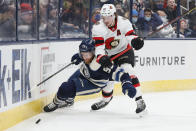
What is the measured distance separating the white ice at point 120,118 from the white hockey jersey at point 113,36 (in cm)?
81

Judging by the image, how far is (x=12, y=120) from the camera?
5.27 m

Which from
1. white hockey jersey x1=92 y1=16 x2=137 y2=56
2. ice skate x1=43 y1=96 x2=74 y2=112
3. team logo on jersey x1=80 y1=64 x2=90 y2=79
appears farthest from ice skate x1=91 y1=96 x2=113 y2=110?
white hockey jersey x1=92 y1=16 x2=137 y2=56

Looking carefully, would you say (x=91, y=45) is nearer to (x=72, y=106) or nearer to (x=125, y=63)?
(x=125, y=63)

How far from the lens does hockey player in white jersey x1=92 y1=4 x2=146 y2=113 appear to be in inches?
231

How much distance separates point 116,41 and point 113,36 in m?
0.09

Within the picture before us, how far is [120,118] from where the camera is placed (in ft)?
19.8

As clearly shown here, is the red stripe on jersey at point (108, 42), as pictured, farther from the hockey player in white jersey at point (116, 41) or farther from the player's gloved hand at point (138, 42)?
the player's gloved hand at point (138, 42)

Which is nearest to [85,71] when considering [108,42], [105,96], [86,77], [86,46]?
[86,77]

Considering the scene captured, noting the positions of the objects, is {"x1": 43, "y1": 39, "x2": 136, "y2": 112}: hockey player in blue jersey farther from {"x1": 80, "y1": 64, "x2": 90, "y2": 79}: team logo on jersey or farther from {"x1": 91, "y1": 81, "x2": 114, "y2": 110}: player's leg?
{"x1": 91, "y1": 81, "x2": 114, "y2": 110}: player's leg

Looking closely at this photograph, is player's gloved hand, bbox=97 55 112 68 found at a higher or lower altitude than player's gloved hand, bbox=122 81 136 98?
higher

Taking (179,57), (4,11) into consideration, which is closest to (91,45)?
(4,11)

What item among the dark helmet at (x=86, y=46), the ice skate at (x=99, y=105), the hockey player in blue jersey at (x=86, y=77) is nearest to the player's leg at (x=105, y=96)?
the ice skate at (x=99, y=105)

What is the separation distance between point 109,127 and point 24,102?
3.37 ft

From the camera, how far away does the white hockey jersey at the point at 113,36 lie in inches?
233
